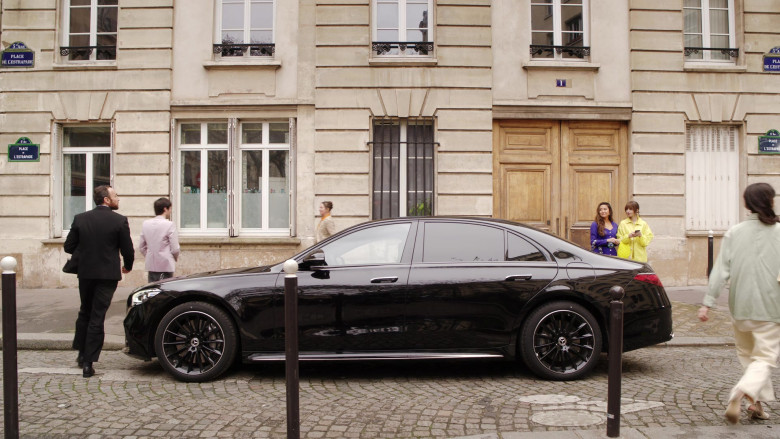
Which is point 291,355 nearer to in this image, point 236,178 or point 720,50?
point 236,178

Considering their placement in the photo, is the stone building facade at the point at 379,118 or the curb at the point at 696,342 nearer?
the curb at the point at 696,342

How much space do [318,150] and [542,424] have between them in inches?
338

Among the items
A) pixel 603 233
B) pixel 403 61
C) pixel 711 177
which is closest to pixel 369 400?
pixel 603 233

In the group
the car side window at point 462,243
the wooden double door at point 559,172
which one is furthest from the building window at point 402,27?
Result: the car side window at point 462,243

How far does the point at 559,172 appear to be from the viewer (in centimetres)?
1251

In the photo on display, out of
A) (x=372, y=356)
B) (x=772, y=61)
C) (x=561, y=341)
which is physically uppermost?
(x=772, y=61)

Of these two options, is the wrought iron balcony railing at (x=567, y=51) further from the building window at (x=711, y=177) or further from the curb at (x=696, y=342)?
the curb at (x=696, y=342)

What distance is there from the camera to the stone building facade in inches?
483

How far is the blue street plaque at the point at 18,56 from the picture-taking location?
41.0ft

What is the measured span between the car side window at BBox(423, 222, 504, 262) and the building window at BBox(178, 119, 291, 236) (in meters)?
7.01

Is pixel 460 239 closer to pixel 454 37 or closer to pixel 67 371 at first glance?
pixel 67 371

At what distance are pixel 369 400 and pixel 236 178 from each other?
8297 millimetres

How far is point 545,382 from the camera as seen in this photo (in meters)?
5.67

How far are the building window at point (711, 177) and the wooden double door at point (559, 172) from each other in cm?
135
